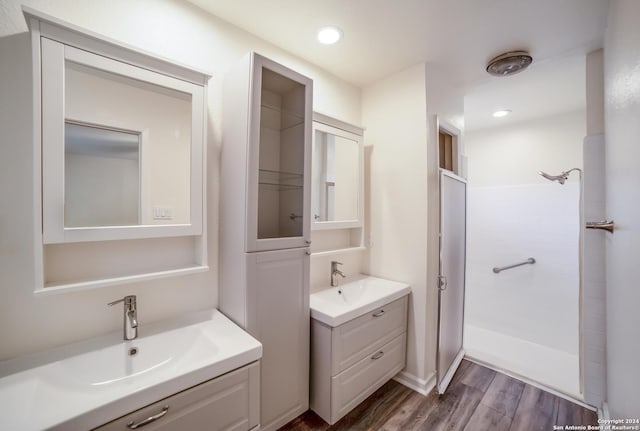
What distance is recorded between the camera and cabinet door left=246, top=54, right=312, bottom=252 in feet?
4.82

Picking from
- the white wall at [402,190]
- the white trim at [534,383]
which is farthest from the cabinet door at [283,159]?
the white trim at [534,383]

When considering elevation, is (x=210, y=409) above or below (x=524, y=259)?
below

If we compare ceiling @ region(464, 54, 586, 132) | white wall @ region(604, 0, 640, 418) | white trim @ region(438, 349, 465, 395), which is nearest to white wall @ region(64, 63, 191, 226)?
white wall @ region(604, 0, 640, 418)

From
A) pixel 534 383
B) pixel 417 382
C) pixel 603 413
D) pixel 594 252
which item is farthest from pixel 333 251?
pixel 603 413

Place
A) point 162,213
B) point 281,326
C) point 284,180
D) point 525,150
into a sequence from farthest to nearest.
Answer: point 525,150, point 284,180, point 281,326, point 162,213

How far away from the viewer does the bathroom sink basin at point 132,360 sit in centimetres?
99

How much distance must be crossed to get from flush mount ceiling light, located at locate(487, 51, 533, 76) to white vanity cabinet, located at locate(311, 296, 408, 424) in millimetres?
1977

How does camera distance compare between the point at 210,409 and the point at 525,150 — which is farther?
the point at 525,150

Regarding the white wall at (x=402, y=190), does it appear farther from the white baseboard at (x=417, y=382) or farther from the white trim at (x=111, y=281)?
the white trim at (x=111, y=281)

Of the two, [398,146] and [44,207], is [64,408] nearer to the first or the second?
[44,207]

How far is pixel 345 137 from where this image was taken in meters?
2.14

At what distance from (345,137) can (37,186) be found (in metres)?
1.80

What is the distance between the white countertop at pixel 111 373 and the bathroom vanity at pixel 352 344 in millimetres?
530

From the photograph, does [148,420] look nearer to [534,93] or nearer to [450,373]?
[450,373]
